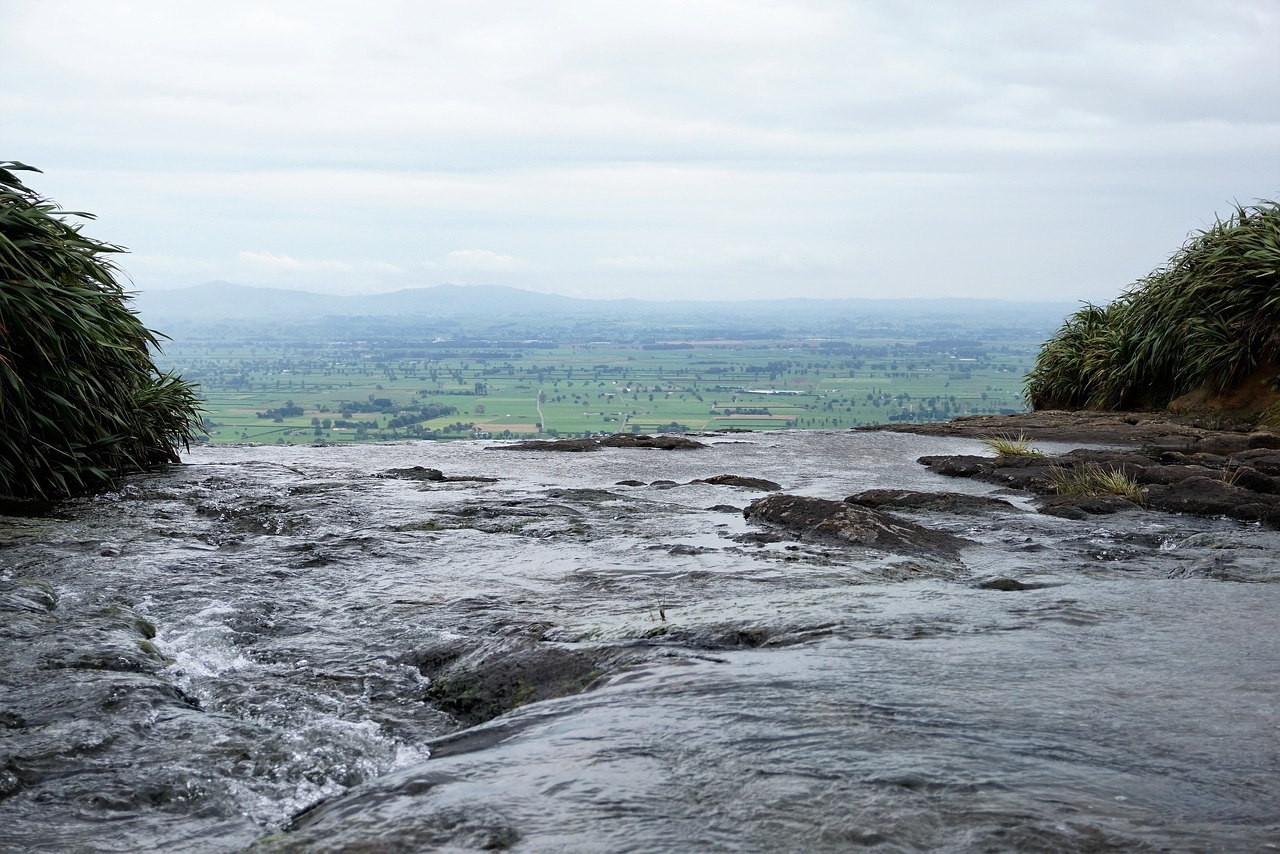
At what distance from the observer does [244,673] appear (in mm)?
4051

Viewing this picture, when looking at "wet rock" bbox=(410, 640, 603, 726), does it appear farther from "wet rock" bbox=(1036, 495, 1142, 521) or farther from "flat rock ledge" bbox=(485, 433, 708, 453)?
"flat rock ledge" bbox=(485, 433, 708, 453)

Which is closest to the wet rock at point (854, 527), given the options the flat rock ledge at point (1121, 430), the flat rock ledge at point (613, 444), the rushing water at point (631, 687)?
the rushing water at point (631, 687)

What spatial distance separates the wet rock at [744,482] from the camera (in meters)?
8.88

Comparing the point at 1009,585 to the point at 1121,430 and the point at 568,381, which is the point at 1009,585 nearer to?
the point at 1121,430

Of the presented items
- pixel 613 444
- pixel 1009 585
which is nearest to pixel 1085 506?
pixel 1009 585

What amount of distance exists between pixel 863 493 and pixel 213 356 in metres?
63.1

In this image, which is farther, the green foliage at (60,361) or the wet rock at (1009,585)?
the green foliage at (60,361)

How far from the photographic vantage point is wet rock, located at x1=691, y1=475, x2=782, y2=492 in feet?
29.1

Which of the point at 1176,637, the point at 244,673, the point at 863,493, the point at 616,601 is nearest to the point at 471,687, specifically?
the point at 244,673

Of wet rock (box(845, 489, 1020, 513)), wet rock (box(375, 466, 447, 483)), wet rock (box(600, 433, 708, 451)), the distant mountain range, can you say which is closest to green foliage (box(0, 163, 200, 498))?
wet rock (box(375, 466, 447, 483))

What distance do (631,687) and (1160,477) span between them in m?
6.09

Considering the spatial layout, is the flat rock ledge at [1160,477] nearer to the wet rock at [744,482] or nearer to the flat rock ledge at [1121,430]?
the flat rock ledge at [1121,430]

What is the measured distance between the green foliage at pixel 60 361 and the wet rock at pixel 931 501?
559 centimetres

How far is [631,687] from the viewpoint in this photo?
3484 millimetres
